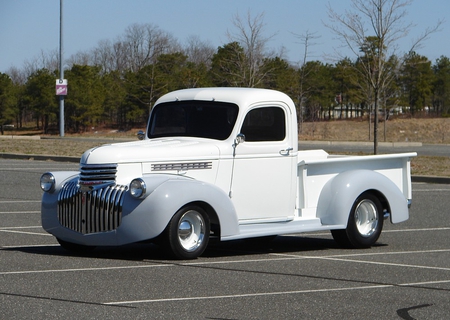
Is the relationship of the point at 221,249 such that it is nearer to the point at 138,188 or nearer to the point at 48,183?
the point at 138,188

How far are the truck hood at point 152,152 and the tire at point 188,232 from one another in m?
0.72

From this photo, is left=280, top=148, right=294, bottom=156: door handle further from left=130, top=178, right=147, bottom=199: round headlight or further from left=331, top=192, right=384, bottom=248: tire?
left=130, top=178, right=147, bottom=199: round headlight

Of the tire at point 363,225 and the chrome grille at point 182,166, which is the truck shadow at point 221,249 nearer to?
the tire at point 363,225

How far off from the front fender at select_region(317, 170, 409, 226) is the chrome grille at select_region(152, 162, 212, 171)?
68.0 inches

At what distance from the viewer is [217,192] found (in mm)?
8945

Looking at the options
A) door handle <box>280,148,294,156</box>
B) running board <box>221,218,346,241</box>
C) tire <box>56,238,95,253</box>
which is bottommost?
tire <box>56,238,95,253</box>

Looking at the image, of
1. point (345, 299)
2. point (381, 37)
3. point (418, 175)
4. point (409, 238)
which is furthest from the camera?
point (381, 37)

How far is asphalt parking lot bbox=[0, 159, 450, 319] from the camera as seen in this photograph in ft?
20.3

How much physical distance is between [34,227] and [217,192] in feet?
12.6

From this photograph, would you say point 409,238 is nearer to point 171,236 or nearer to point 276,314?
point 171,236

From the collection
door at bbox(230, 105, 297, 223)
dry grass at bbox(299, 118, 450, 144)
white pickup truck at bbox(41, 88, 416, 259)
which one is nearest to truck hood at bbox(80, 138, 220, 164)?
white pickup truck at bbox(41, 88, 416, 259)

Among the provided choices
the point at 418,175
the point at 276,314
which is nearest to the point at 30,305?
the point at 276,314

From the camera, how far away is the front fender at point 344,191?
9.99m

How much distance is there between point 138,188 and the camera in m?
8.38
